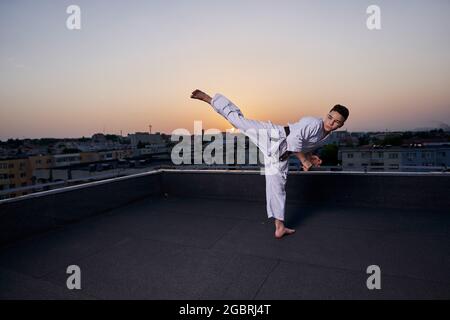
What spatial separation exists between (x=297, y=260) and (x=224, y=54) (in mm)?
4686

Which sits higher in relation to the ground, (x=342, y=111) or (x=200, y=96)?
(x=200, y=96)

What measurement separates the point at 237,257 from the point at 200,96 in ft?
5.62

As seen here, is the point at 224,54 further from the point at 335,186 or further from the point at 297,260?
the point at 297,260

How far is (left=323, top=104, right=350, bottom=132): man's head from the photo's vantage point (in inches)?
92.0

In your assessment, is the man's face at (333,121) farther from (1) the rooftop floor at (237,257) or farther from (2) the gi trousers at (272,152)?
(1) the rooftop floor at (237,257)

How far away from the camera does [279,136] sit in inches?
97.5

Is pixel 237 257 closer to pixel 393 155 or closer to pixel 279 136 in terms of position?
pixel 279 136

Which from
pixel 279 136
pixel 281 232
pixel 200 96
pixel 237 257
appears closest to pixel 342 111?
pixel 279 136

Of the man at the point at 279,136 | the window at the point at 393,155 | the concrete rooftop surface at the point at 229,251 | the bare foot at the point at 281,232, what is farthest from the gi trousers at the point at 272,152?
the window at the point at 393,155

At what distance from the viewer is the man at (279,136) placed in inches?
93.4

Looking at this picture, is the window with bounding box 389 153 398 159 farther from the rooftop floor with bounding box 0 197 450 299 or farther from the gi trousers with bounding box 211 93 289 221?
the gi trousers with bounding box 211 93 289 221
